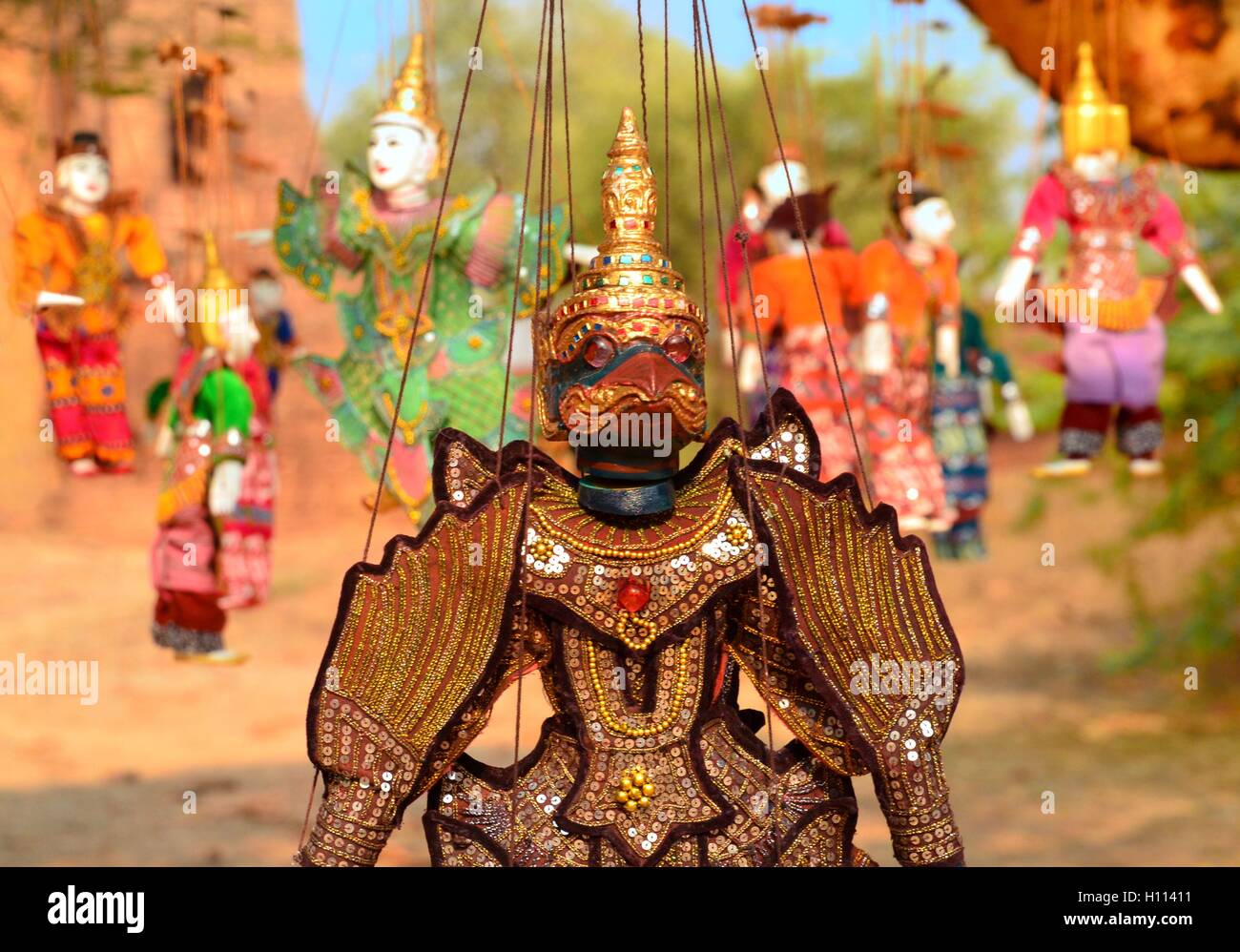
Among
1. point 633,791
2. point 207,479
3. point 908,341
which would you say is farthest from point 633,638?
point 908,341

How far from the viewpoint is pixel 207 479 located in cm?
609

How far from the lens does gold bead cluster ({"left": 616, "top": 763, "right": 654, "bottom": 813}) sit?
356cm

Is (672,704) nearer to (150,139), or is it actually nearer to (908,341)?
(908,341)

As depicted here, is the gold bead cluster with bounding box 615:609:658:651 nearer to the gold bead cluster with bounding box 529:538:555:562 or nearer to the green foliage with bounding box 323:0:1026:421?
the gold bead cluster with bounding box 529:538:555:562

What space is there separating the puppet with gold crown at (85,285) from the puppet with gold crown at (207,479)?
297 millimetres

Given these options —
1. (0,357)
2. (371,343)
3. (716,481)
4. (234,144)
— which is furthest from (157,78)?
(716,481)

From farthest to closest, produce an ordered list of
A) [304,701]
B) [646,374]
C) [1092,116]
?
[304,701]
[1092,116]
[646,374]

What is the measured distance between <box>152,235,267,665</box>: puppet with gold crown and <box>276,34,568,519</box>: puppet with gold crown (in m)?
0.42

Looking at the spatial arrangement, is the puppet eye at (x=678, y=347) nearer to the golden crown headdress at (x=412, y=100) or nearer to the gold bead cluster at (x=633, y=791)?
the gold bead cluster at (x=633, y=791)

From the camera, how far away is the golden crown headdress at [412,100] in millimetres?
5582

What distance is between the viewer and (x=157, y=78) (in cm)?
1106

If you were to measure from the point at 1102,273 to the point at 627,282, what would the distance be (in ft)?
9.45
